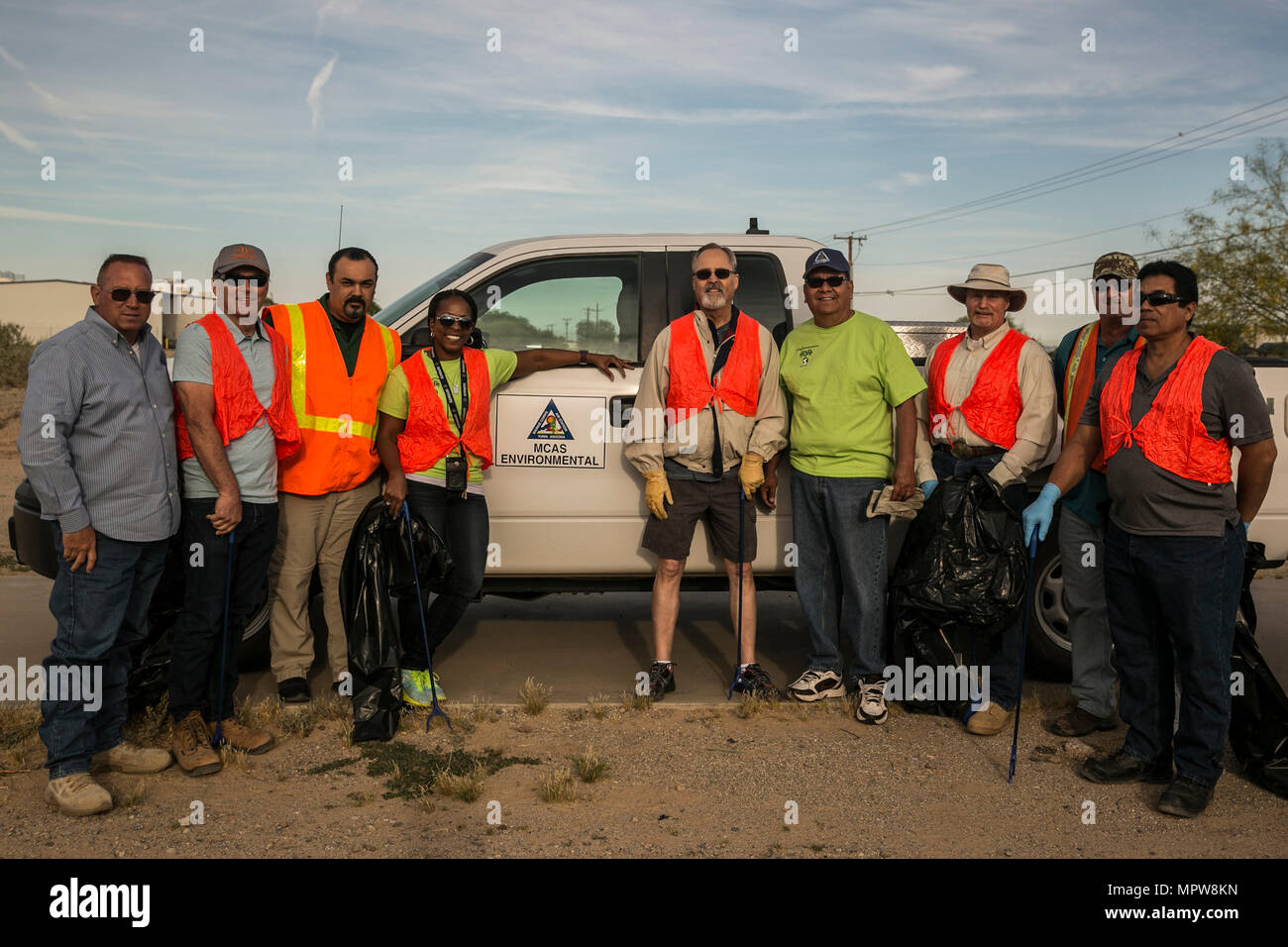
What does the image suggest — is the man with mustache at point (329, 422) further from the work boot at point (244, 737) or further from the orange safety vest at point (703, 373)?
the orange safety vest at point (703, 373)

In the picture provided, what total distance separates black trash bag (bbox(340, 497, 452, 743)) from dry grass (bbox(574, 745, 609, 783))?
0.92 meters

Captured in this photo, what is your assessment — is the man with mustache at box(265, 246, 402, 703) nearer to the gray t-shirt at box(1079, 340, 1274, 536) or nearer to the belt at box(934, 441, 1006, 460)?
the belt at box(934, 441, 1006, 460)

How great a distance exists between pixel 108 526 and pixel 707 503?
2.52m

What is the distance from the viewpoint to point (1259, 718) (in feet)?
14.0

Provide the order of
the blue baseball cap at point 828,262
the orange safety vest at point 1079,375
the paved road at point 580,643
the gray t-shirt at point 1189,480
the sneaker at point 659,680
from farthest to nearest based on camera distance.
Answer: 1. the paved road at point 580,643
2. the sneaker at point 659,680
3. the blue baseball cap at point 828,262
4. the orange safety vest at point 1079,375
5. the gray t-shirt at point 1189,480

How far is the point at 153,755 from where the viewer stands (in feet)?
14.0

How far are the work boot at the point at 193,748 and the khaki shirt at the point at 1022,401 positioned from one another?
132 inches

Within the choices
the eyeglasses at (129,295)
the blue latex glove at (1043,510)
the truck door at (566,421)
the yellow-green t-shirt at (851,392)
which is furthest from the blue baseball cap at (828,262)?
the eyeglasses at (129,295)

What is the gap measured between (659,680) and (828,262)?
208 cm

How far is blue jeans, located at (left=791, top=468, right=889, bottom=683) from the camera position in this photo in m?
4.98

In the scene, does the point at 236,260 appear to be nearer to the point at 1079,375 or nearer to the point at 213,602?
the point at 213,602

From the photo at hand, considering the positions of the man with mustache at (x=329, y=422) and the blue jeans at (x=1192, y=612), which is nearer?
the blue jeans at (x=1192, y=612)

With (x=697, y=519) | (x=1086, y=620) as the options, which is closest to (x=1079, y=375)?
(x=1086, y=620)

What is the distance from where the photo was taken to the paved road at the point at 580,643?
5.57 m
